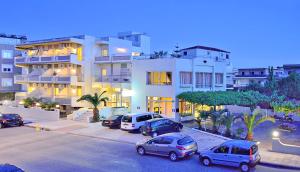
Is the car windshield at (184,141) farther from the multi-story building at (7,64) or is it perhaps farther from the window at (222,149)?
the multi-story building at (7,64)

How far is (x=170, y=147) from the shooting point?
18703 millimetres

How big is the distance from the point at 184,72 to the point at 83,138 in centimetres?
1321

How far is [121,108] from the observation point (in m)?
34.4

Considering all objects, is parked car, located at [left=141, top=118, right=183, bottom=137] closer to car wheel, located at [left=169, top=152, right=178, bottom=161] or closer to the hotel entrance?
car wheel, located at [left=169, top=152, right=178, bottom=161]

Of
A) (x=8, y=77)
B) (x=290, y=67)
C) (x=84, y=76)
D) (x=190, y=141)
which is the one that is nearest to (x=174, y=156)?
(x=190, y=141)

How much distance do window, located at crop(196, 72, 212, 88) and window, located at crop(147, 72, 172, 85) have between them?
417 cm

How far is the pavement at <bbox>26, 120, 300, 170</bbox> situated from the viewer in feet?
58.0

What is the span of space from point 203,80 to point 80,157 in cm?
2007

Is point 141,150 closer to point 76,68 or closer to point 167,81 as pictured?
point 167,81

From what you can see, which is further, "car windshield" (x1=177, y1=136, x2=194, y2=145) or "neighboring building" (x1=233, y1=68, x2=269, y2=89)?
"neighboring building" (x1=233, y1=68, x2=269, y2=89)

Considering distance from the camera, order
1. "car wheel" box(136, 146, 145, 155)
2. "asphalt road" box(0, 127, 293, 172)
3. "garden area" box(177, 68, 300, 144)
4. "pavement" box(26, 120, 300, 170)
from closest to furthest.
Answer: "asphalt road" box(0, 127, 293, 172), "pavement" box(26, 120, 300, 170), "car wheel" box(136, 146, 145, 155), "garden area" box(177, 68, 300, 144)

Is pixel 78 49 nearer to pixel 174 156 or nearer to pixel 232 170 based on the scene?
pixel 174 156

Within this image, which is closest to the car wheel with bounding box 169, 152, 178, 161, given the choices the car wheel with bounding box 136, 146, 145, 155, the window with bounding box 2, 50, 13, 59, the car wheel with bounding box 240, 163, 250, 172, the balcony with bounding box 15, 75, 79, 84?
the car wheel with bounding box 136, 146, 145, 155

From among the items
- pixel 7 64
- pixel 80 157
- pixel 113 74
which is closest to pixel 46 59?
pixel 113 74
